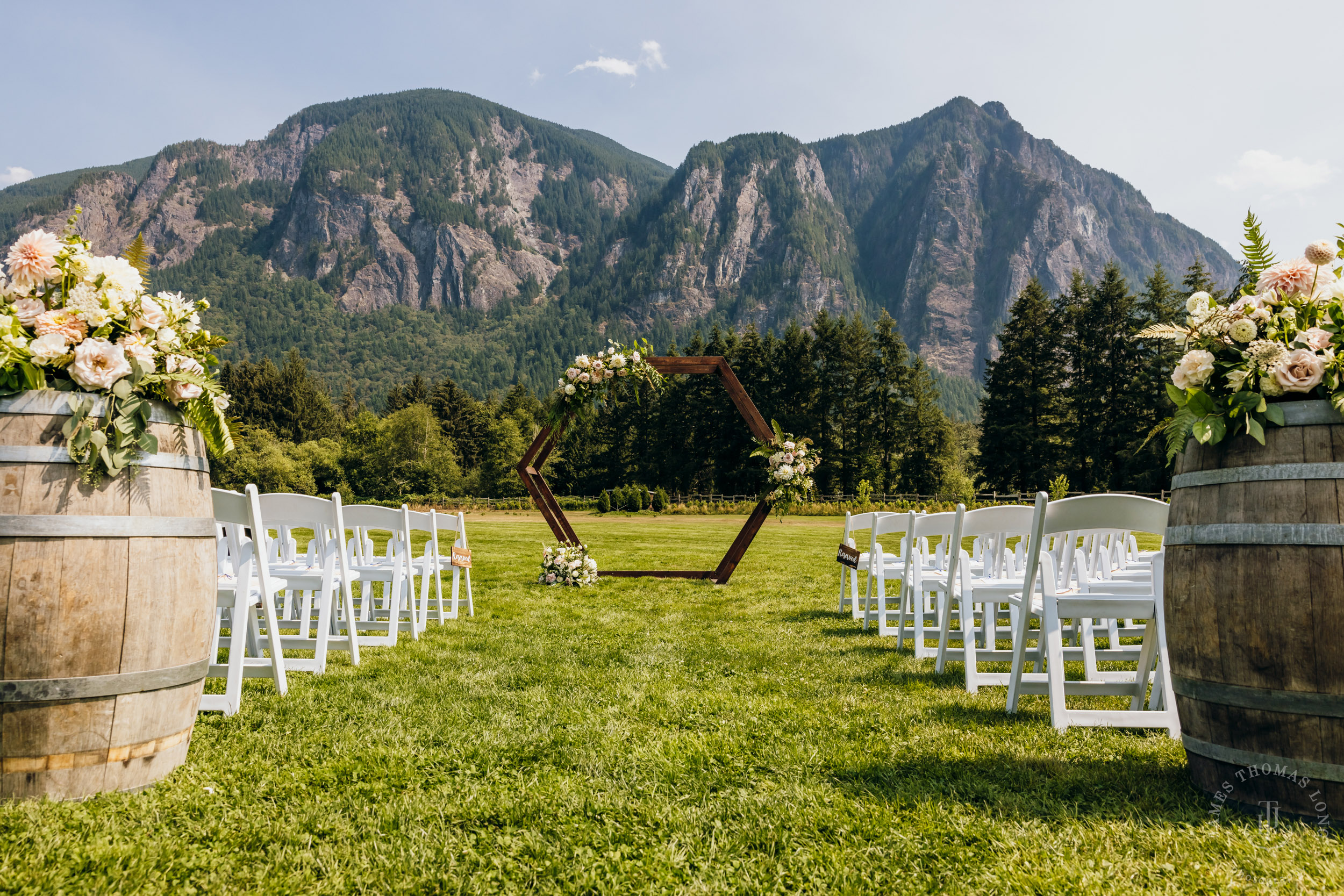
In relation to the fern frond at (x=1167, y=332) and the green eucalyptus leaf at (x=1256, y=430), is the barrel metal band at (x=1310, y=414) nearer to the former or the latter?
the green eucalyptus leaf at (x=1256, y=430)

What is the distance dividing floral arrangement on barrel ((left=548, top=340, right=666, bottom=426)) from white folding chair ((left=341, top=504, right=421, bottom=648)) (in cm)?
408

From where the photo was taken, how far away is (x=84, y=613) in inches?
97.9

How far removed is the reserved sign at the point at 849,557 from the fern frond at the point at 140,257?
5.81 m

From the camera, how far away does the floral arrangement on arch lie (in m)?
10.5

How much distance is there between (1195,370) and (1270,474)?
42 cm

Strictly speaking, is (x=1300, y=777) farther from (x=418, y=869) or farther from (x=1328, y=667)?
(x=418, y=869)

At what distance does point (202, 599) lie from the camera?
2.83 metres

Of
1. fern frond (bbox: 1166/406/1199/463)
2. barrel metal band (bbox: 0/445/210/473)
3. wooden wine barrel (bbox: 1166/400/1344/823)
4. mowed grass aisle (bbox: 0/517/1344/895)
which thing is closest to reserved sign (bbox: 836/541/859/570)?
mowed grass aisle (bbox: 0/517/1344/895)

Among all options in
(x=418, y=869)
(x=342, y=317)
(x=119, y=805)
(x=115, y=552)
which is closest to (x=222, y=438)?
(x=115, y=552)

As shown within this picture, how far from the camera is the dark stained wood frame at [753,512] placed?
10.6 metres

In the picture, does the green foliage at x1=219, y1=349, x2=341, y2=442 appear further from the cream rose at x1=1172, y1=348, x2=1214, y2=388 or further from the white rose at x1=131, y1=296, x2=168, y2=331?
the cream rose at x1=1172, y1=348, x2=1214, y2=388

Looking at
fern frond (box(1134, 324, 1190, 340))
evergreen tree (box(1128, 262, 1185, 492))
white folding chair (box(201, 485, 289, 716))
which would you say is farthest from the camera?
evergreen tree (box(1128, 262, 1185, 492))

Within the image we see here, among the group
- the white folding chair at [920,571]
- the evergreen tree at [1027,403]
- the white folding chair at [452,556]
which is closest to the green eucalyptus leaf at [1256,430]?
the white folding chair at [920,571]

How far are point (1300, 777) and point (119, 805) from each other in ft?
12.7
